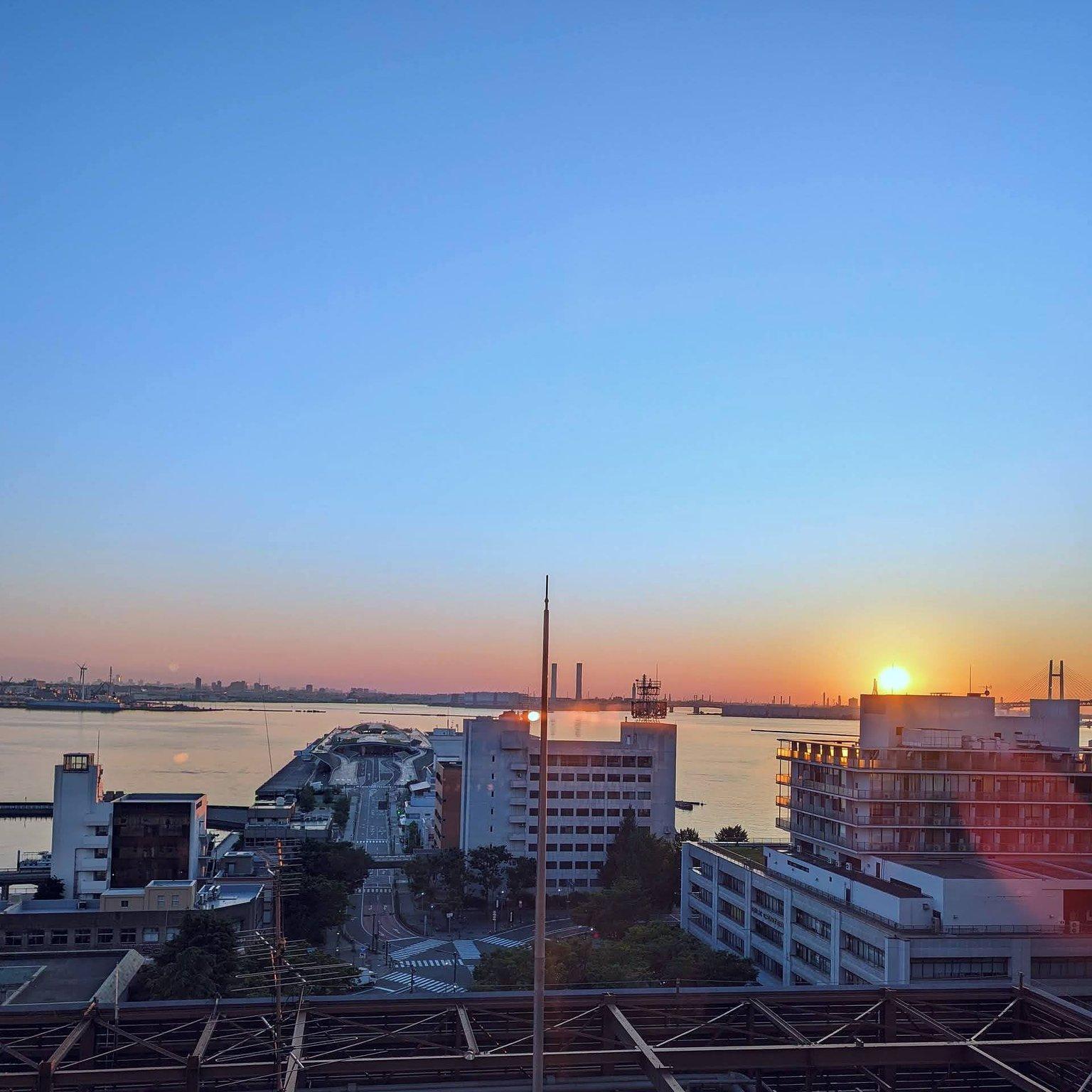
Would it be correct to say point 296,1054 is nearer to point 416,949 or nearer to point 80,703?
point 416,949

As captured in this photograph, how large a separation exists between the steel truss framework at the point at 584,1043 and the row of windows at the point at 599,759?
993 inches

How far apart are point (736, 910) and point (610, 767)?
11607 millimetres

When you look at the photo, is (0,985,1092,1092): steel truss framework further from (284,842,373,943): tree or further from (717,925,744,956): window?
(284,842,373,943): tree

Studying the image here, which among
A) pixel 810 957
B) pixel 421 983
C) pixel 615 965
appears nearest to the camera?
pixel 615 965

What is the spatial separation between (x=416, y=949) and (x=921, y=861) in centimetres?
1199

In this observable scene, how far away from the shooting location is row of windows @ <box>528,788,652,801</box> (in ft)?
108

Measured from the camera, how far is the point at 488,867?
1150 inches

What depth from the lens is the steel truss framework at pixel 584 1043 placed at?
625 cm

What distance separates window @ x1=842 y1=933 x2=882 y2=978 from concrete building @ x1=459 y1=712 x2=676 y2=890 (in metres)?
14.9

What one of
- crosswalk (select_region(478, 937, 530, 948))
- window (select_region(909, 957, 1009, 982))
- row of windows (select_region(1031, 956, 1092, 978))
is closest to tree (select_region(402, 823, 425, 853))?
crosswalk (select_region(478, 937, 530, 948))

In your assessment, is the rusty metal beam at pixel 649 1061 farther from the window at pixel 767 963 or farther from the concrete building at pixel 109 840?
the concrete building at pixel 109 840

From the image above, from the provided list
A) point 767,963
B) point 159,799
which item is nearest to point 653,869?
point 767,963

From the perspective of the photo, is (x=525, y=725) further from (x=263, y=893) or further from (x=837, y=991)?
(x=837, y=991)

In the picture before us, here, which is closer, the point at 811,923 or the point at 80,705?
the point at 811,923
